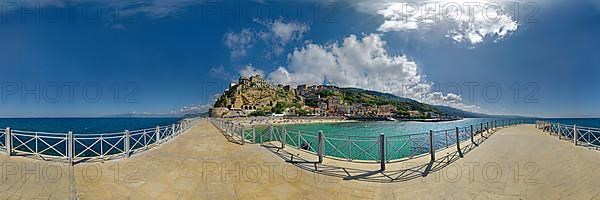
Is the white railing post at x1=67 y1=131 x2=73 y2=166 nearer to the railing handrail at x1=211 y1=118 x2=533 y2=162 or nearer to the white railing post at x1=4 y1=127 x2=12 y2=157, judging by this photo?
the white railing post at x1=4 y1=127 x2=12 y2=157

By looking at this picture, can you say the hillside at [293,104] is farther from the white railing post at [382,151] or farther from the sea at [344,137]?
the white railing post at [382,151]

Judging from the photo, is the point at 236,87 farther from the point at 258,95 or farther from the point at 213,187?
the point at 213,187

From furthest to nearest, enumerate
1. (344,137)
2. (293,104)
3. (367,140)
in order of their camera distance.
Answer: (293,104), (344,137), (367,140)

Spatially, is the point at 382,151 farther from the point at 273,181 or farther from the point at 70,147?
the point at 70,147

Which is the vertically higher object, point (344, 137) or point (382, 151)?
point (382, 151)

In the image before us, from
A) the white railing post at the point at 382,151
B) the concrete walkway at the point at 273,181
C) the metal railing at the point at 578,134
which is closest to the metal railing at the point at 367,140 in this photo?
the white railing post at the point at 382,151

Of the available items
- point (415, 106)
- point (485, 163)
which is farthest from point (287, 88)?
point (485, 163)

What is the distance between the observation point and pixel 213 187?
6.25 metres

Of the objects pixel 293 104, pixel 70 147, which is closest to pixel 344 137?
pixel 70 147

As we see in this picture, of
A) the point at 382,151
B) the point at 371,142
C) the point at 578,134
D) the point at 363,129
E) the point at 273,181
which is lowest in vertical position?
the point at 363,129

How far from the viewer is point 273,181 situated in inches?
259

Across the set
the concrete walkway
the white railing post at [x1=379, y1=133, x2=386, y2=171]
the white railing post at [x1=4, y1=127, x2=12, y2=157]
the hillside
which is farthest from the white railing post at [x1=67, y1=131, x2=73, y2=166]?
the hillside

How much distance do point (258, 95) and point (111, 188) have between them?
107 meters

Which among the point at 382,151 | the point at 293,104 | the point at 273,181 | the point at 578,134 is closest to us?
the point at 273,181
